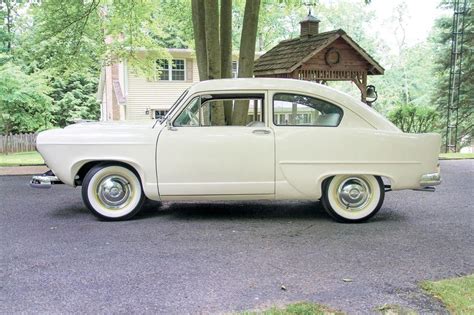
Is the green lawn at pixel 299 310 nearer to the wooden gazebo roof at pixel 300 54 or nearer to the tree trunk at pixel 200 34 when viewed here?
the tree trunk at pixel 200 34

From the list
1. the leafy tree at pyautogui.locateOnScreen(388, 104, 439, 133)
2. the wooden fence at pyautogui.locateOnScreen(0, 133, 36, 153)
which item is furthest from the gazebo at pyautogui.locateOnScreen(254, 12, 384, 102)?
the wooden fence at pyautogui.locateOnScreen(0, 133, 36, 153)

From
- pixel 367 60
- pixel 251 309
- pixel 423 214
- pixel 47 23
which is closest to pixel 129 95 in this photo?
pixel 47 23

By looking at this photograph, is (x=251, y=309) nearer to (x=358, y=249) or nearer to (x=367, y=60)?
(x=358, y=249)

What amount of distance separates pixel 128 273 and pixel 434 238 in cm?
341

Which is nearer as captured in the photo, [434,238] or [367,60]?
[434,238]

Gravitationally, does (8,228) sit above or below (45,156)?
below

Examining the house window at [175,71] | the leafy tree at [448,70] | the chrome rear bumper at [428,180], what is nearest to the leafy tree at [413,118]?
the leafy tree at [448,70]

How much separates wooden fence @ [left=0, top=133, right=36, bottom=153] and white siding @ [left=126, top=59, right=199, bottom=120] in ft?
18.7

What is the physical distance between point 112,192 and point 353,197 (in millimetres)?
3156

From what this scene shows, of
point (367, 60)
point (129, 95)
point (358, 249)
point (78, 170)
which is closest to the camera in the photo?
point (358, 249)

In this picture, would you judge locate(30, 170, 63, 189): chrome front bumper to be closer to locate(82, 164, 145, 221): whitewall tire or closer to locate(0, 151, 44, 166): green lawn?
locate(82, 164, 145, 221): whitewall tire

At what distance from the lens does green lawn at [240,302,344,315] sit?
316 centimetres

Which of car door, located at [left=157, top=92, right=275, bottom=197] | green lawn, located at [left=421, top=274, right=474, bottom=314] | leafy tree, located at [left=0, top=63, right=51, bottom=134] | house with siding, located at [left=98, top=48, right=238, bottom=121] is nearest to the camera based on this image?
green lawn, located at [left=421, top=274, right=474, bottom=314]

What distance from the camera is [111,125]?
6172 mm
